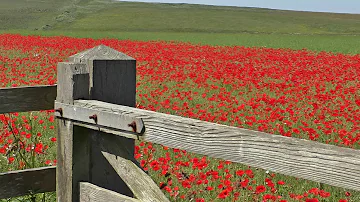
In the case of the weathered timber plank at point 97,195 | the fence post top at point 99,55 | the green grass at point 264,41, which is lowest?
the green grass at point 264,41

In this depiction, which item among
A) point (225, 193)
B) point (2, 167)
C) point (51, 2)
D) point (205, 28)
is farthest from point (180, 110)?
point (51, 2)

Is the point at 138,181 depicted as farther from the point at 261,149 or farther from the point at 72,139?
the point at 261,149

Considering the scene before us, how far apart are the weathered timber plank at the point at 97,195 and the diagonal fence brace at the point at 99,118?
0.37 meters

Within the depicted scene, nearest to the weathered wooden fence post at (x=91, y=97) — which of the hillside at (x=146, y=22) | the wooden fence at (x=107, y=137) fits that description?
the wooden fence at (x=107, y=137)

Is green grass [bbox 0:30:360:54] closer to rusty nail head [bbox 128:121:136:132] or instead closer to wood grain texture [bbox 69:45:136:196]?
wood grain texture [bbox 69:45:136:196]

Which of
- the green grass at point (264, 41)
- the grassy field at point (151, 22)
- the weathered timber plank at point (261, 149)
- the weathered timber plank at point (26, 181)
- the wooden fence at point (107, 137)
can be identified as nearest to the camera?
the weathered timber plank at point (261, 149)

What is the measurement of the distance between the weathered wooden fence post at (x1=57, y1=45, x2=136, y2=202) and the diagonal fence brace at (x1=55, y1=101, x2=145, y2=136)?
0.17 feet

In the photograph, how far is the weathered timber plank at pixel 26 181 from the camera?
3254 mm

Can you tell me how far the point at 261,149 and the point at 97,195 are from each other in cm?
119

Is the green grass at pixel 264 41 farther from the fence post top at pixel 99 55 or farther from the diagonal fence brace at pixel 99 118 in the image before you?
the diagonal fence brace at pixel 99 118

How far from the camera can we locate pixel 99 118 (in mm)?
2645

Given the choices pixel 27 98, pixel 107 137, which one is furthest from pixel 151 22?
pixel 107 137

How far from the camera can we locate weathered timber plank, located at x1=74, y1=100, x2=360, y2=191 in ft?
5.68

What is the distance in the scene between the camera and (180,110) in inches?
337
